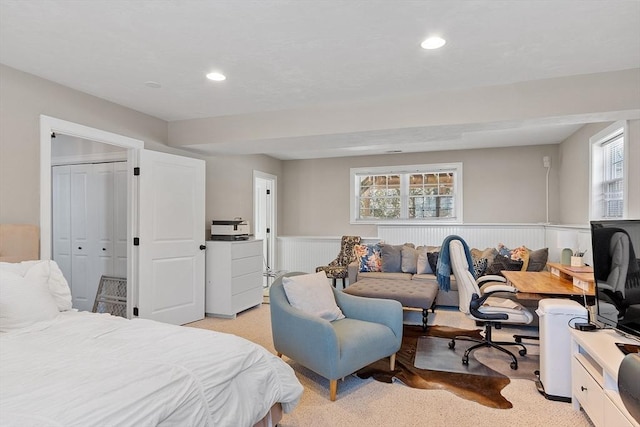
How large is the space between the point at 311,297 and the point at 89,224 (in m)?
3.41

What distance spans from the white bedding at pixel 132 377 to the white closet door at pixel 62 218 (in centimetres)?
319

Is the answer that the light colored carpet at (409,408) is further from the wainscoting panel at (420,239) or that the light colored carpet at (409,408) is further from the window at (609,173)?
the wainscoting panel at (420,239)

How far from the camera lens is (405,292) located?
4.22 metres

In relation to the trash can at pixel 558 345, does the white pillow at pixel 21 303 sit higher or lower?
higher

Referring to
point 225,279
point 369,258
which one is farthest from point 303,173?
point 225,279

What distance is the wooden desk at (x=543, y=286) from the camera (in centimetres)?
285

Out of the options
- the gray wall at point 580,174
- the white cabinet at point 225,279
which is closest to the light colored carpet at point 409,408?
the white cabinet at point 225,279

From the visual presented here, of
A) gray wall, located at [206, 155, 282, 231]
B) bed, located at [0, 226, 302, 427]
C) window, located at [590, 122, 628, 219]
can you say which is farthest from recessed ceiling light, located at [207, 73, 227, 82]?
window, located at [590, 122, 628, 219]

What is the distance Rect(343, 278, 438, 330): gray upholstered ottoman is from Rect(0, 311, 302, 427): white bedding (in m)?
2.23

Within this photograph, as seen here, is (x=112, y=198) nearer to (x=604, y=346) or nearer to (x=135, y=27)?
(x=135, y=27)

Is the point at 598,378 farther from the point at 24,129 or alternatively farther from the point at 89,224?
the point at 89,224

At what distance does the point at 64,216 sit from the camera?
16.1 ft

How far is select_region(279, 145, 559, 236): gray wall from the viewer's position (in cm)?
609

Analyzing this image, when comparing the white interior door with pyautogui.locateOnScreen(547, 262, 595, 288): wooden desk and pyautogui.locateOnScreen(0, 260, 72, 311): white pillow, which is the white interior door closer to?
pyautogui.locateOnScreen(0, 260, 72, 311): white pillow
